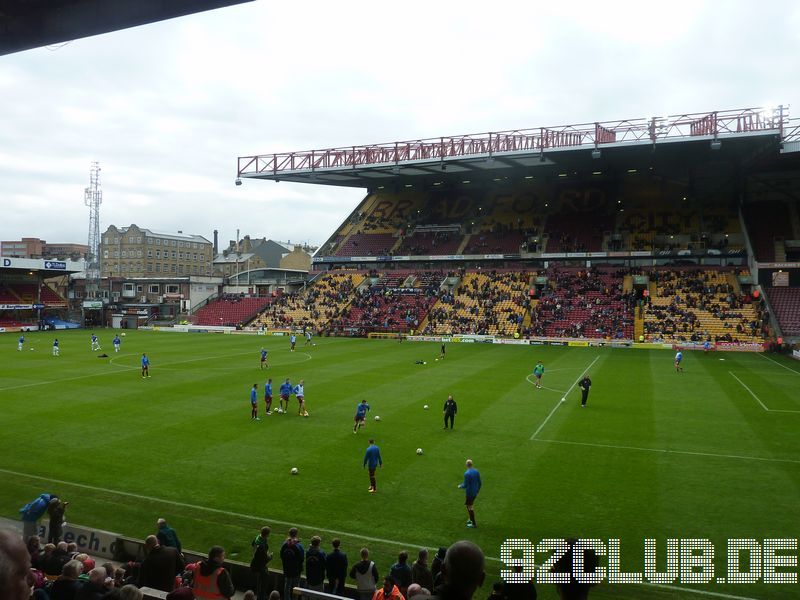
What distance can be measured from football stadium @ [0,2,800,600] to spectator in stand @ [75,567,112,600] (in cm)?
45

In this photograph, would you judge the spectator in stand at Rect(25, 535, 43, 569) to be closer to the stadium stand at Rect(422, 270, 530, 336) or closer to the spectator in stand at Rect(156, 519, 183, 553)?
the spectator in stand at Rect(156, 519, 183, 553)

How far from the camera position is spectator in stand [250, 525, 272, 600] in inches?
377

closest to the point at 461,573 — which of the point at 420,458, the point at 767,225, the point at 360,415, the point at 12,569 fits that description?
the point at 12,569

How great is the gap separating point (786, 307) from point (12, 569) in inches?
2303

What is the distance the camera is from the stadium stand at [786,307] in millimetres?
47500

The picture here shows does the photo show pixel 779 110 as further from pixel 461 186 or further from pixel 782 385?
pixel 461 186

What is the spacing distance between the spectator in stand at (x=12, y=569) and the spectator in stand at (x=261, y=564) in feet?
25.2

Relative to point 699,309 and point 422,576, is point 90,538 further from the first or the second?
point 699,309

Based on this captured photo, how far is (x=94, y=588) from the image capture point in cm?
598

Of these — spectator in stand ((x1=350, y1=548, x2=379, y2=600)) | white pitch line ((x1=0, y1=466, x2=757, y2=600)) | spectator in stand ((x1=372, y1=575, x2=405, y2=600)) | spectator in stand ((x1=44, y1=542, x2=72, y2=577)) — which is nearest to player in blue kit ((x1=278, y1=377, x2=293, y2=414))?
white pitch line ((x1=0, y1=466, x2=757, y2=600))

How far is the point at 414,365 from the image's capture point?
37.2 m

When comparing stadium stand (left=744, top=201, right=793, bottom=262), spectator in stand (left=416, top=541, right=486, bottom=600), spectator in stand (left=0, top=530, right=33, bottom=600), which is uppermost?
stadium stand (left=744, top=201, right=793, bottom=262)

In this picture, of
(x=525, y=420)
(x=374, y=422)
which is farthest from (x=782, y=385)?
(x=374, y=422)

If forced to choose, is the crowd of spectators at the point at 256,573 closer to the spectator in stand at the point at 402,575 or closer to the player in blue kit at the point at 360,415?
the spectator in stand at the point at 402,575
